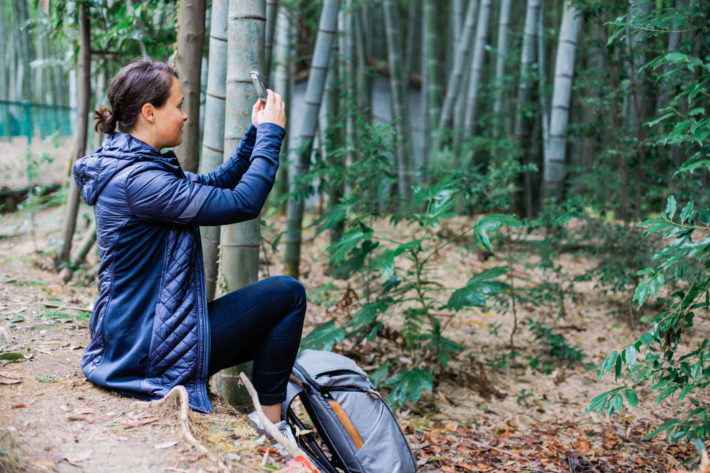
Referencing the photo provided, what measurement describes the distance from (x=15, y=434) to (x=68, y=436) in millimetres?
130

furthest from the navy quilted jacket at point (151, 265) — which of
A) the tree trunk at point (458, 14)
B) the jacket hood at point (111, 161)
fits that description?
the tree trunk at point (458, 14)

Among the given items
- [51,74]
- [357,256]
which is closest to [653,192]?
[357,256]

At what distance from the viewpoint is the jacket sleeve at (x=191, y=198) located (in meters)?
1.76

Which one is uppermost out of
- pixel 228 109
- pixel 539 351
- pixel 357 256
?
pixel 228 109

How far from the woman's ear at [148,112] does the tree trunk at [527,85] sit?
4597 mm

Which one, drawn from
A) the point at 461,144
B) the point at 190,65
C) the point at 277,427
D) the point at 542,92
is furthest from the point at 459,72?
the point at 277,427

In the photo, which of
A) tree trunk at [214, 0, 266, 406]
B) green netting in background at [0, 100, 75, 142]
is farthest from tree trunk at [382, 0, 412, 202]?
green netting in background at [0, 100, 75, 142]

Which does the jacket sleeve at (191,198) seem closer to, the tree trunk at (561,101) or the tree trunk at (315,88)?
the tree trunk at (315,88)

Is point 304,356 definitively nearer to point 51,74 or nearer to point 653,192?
point 653,192

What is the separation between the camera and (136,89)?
6.05 ft

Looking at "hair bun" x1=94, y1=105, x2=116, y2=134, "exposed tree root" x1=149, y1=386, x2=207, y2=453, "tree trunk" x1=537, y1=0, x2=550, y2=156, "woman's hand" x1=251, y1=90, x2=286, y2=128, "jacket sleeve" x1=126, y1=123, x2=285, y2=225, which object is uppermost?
"tree trunk" x1=537, y1=0, x2=550, y2=156

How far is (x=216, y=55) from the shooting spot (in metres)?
2.63

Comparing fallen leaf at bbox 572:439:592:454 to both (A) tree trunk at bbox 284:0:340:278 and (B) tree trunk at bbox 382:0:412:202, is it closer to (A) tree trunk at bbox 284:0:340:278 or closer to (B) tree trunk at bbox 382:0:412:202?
(A) tree trunk at bbox 284:0:340:278

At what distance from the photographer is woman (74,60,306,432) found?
1782mm
